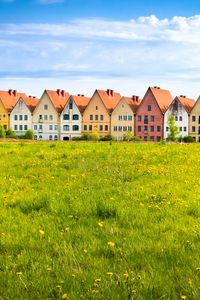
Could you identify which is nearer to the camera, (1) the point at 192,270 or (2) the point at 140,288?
(2) the point at 140,288

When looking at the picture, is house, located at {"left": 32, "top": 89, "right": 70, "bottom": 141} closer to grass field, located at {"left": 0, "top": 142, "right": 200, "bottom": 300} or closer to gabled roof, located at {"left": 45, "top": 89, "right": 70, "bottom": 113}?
gabled roof, located at {"left": 45, "top": 89, "right": 70, "bottom": 113}

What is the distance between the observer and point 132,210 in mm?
9820

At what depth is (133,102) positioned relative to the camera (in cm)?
10262

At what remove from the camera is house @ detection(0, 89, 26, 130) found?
106 m

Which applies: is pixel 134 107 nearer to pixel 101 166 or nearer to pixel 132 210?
pixel 101 166

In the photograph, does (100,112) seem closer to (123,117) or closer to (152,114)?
(123,117)

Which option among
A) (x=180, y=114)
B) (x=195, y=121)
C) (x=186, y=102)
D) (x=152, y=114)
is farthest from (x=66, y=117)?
(x=195, y=121)

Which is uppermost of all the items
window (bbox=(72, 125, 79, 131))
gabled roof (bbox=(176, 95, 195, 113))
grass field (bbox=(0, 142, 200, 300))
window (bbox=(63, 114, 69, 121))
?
gabled roof (bbox=(176, 95, 195, 113))

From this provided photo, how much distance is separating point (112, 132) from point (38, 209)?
92382 mm

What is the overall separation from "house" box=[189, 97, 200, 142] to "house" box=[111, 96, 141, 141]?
1245 centimetres

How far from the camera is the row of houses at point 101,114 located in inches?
3834

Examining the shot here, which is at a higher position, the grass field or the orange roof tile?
the orange roof tile

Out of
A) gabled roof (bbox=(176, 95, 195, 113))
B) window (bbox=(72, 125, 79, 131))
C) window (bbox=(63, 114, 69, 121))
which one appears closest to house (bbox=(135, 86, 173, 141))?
gabled roof (bbox=(176, 95, 195, 113))

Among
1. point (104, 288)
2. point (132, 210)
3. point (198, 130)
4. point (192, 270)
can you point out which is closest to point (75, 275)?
point (104, 288)
